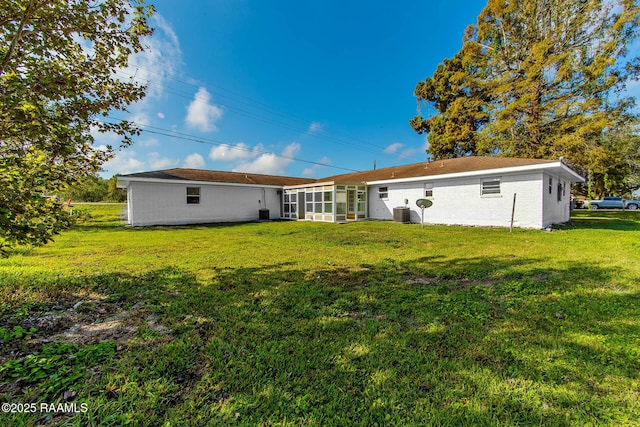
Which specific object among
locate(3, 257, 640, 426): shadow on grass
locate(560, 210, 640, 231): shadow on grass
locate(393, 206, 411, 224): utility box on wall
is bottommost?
locate(3, 257, 640, 426): shadow on grass

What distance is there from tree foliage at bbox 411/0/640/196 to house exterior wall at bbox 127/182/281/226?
17623mm

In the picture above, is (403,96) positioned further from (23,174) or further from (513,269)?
(23,174)

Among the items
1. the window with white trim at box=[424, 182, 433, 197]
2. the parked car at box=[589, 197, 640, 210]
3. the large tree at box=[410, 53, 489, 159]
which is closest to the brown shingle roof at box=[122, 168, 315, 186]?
the window with white trim at box=[424, 182, 433, 197]

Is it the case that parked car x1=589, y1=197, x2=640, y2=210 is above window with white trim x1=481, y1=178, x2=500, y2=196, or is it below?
below

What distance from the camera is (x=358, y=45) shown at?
17562mm

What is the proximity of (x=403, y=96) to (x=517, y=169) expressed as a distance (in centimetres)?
1864

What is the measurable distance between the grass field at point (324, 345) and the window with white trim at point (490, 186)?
747cm

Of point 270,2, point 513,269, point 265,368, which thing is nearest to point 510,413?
point 265,368

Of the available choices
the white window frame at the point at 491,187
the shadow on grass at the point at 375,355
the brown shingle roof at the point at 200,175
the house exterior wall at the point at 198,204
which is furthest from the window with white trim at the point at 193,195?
the white window frame at the point at 491,187

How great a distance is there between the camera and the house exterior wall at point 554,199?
36.7 feet

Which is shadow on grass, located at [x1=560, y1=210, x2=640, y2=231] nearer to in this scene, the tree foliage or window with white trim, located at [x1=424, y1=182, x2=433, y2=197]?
the tree foliage

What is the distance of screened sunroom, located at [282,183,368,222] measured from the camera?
50.5ft

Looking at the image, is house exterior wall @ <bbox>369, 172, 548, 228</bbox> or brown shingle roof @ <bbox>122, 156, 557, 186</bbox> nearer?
house exterior wall @ <bbox>369, 172, 548, 228</bbox>

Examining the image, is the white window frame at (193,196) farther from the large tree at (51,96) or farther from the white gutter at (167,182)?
the large tree at (51,96)
